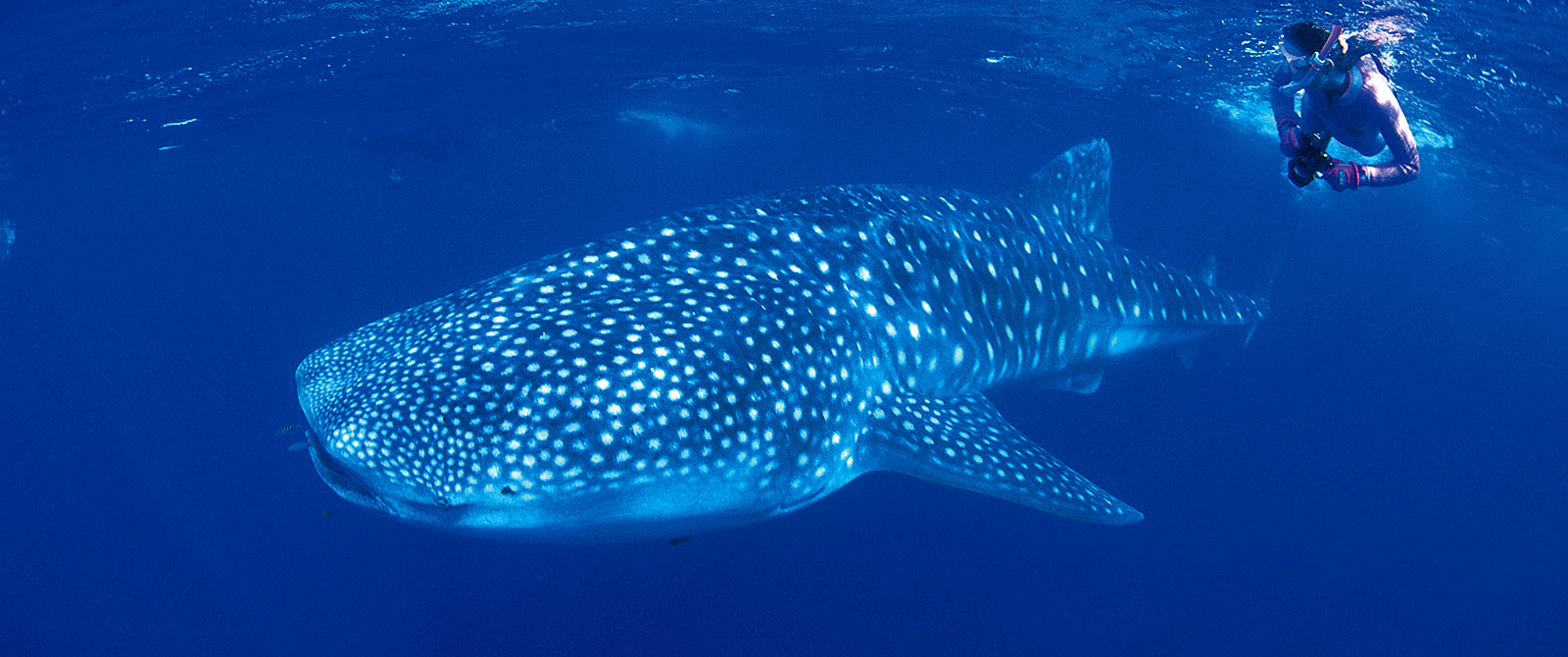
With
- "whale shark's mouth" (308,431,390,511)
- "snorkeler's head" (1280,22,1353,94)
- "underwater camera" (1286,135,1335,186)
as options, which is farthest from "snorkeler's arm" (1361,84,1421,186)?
"whale shark's mouth" (308,431,390,511)

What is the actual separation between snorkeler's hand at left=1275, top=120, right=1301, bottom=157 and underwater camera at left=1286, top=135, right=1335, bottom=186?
27 mm

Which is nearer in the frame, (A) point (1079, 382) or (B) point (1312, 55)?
(B) point (1312, 55)

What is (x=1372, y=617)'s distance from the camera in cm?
1019

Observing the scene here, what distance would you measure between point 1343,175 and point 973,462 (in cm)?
312

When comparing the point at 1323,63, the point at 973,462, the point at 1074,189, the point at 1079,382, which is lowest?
the point at 1079,382

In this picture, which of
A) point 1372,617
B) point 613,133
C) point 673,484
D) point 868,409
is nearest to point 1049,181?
point 868,409

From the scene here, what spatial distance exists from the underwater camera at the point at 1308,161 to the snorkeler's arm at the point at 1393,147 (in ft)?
0.86

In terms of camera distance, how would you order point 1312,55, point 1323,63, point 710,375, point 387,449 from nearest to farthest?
point 387,449
point 710,375
point 1323,63
point 1312,55

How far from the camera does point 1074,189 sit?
8211 millimetres

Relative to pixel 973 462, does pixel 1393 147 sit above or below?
above

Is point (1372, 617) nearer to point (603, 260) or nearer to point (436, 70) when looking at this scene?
point (603, 260)

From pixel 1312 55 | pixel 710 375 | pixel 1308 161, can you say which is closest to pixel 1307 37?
pixel 1312 55

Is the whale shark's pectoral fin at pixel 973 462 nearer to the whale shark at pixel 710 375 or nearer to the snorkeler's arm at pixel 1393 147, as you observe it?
the whale shark at pixel 710 375

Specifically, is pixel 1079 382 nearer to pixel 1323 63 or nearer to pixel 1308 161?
pixel 1308 161
